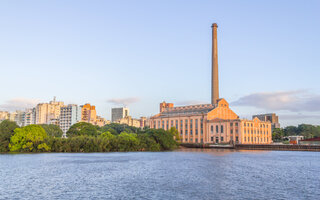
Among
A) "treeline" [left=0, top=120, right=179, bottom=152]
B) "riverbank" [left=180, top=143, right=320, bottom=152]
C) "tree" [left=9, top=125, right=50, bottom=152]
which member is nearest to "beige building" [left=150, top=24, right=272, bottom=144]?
"riverbank" [left=180, top=143, right=320, bottom=152]

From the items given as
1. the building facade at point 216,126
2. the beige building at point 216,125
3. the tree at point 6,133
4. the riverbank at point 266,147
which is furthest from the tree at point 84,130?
the beige building at point 216,125

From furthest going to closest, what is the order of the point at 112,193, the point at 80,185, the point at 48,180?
the point at 48,180 < the point at 80,185 < the point at 112,193

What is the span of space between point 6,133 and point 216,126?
104 m

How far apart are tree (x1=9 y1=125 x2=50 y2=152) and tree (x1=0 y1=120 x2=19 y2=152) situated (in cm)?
206

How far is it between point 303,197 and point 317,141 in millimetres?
132317

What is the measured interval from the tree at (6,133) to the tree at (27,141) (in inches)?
81.2

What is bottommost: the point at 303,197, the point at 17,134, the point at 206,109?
the point at 303,197

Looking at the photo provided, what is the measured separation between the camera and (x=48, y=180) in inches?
1780

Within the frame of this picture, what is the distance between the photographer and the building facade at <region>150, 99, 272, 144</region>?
165m

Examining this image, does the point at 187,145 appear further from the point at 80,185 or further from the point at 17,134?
the point at 80,185

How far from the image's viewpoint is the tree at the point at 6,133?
338 ft

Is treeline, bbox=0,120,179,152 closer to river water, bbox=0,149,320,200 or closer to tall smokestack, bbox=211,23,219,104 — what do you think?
river water, bbox=0,149,320,200

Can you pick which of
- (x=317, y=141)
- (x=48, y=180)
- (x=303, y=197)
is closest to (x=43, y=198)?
(x=48, y=180)

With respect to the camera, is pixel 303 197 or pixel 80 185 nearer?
pixel 303 197
